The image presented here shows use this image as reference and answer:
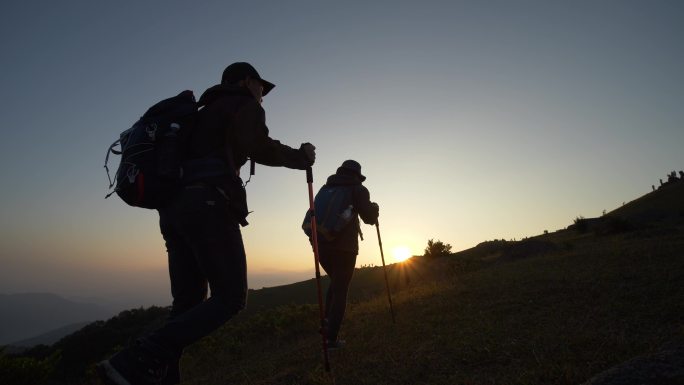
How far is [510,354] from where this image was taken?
3996 millimetres

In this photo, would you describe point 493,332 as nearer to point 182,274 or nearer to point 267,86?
point 182,274

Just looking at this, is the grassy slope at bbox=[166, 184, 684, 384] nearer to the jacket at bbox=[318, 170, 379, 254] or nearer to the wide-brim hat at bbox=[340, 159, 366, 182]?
the jacket at bbox=[318, 170, 379, 254]

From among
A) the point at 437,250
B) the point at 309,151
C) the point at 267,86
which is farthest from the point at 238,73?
the point at 437,250

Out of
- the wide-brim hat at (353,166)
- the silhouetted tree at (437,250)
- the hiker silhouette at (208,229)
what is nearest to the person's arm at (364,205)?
the wide-brim hat at (353,166)

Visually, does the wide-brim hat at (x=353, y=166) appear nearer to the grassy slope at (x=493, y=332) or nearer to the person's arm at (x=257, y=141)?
the grassy slope at (x=493, y=332)

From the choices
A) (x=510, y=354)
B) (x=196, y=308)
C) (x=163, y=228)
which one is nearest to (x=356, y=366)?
(x=510, y=354)

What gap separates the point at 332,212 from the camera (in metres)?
5.86

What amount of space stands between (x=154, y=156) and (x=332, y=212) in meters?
3.30

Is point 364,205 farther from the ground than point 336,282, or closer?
farther from the ground

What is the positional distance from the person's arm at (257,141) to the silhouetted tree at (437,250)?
55.8 feet

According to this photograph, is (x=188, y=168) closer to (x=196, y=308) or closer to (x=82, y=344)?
(x=196, y=308)

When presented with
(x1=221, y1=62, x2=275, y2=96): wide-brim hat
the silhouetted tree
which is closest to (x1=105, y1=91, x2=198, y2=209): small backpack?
(x1=221, y1=62, x2=275, y2=96): wide-brim hat

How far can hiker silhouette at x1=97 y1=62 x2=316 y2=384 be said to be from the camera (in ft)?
8.54

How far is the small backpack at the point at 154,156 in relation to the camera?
Answer: 2.77 m
